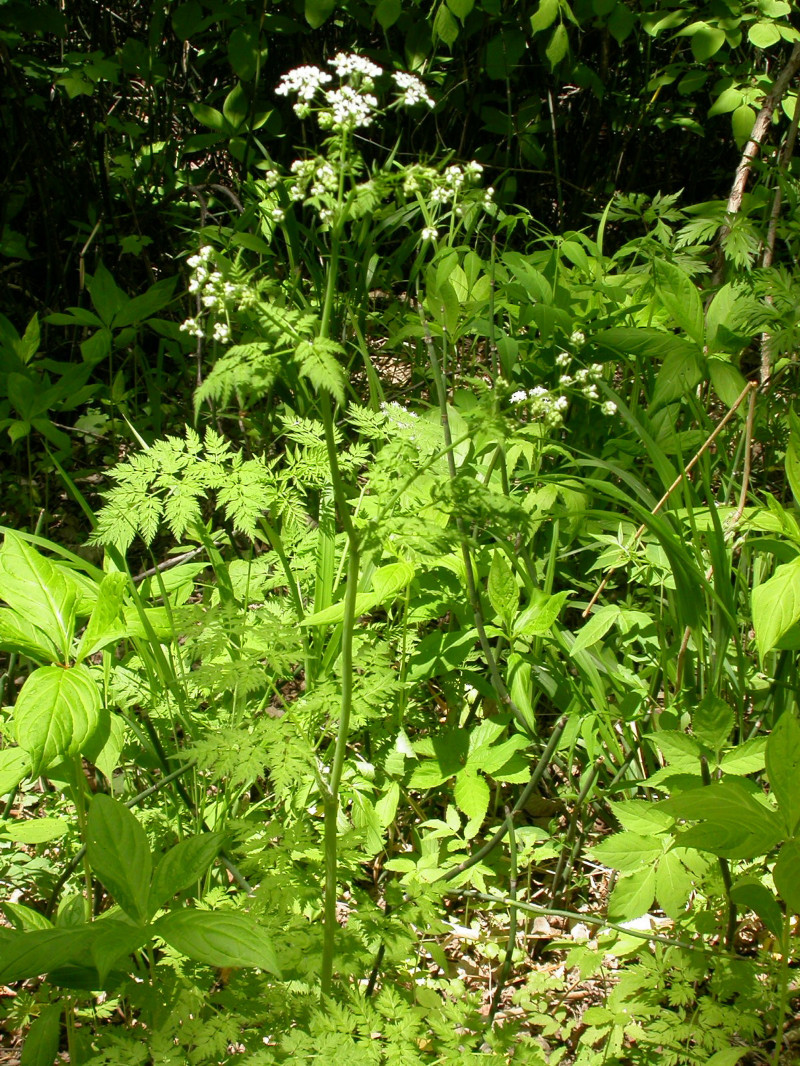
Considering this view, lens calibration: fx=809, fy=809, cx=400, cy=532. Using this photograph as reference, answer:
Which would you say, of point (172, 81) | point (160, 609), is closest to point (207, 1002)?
point (160, 609)

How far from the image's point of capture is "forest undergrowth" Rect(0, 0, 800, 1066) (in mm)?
1093

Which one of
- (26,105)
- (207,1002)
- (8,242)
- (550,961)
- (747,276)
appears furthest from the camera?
(26,105)

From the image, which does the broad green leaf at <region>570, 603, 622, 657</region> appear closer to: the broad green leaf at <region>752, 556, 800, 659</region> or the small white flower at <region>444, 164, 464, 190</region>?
the broad green leaf at <region>752, 556, 800, 659</region>

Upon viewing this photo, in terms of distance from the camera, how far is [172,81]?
380 cm

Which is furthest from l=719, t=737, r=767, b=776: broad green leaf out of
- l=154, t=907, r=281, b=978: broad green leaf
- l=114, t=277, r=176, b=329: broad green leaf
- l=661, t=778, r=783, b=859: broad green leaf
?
l=114, t=277, r=176, b=329: broad green leaf

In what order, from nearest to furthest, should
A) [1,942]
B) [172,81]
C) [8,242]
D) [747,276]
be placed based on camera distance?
[1,942] < [747,276] < [8,242] < [172,81]

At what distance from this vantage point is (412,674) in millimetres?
1684

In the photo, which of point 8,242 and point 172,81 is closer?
point 8,242

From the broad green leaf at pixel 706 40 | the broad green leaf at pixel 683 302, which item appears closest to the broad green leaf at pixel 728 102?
the broad green leaf at pixel 706 40

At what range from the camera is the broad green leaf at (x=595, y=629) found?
1571 mm

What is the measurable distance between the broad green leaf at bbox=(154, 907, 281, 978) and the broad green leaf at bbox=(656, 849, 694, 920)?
639 mm

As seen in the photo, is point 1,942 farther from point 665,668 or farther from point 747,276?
point 747,276

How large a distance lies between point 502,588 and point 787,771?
23.7 inches

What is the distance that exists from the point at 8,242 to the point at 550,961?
3007mm
